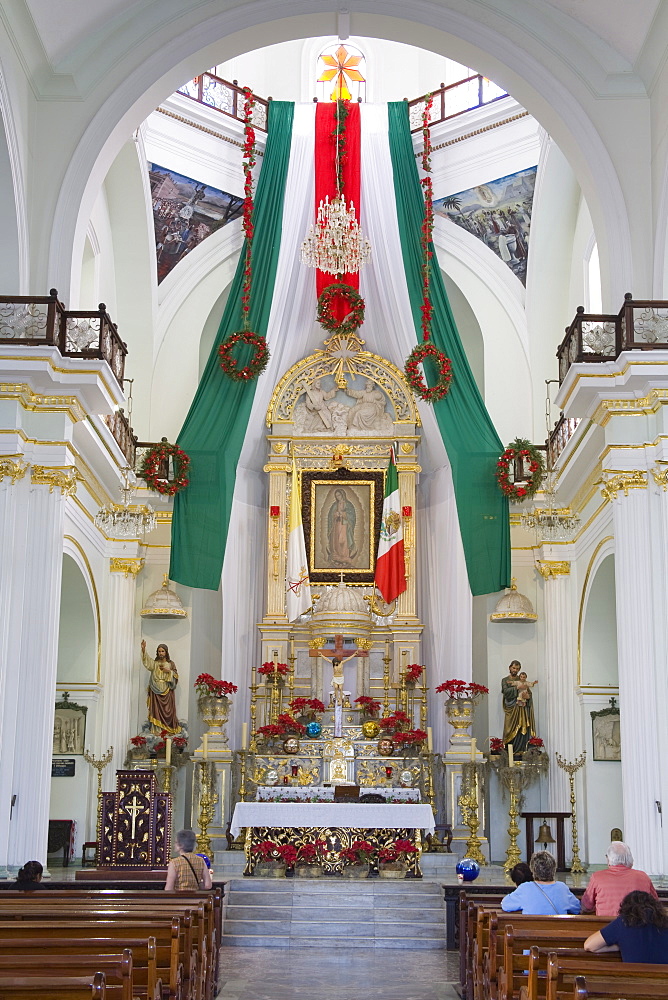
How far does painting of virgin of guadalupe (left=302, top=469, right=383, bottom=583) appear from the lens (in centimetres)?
1809

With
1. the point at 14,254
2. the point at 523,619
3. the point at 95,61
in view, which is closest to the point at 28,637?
the point at 14,254

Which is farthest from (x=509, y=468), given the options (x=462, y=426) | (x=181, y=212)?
(x=181, y=212)

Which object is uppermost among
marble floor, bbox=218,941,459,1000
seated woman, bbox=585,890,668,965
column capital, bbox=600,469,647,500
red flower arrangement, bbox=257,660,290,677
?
column capital, bbox=600,469,647,500

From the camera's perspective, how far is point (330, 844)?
43.8 ft

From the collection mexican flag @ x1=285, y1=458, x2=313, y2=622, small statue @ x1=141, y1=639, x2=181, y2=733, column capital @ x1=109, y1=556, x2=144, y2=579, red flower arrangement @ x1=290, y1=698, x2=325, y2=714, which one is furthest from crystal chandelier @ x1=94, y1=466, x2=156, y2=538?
red flower arrangement @ x1=290, y1=698, x2=325, y2=714

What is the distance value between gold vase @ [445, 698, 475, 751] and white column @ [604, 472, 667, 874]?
13.7 feet

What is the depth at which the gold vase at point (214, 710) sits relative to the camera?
50.8 ft

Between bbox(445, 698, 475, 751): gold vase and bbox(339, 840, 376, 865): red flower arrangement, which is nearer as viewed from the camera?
bbox(339, 840, 376, 865): red flower arrangement

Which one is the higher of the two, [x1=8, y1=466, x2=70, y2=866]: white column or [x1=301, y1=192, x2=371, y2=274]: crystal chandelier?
[x1=301, y1=192, x2=371, y2=274]: crystal chandelier

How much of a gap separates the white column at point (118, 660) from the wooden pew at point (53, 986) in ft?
36.2

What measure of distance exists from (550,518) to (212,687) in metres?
4.92

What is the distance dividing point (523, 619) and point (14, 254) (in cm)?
831

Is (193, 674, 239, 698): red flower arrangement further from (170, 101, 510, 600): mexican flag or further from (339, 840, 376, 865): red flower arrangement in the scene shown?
(339, 840, 376, 865): red flower arrangement

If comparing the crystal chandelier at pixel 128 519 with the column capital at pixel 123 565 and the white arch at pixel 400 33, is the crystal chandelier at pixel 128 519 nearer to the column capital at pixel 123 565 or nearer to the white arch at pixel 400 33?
the column capital at pixel 123 565
